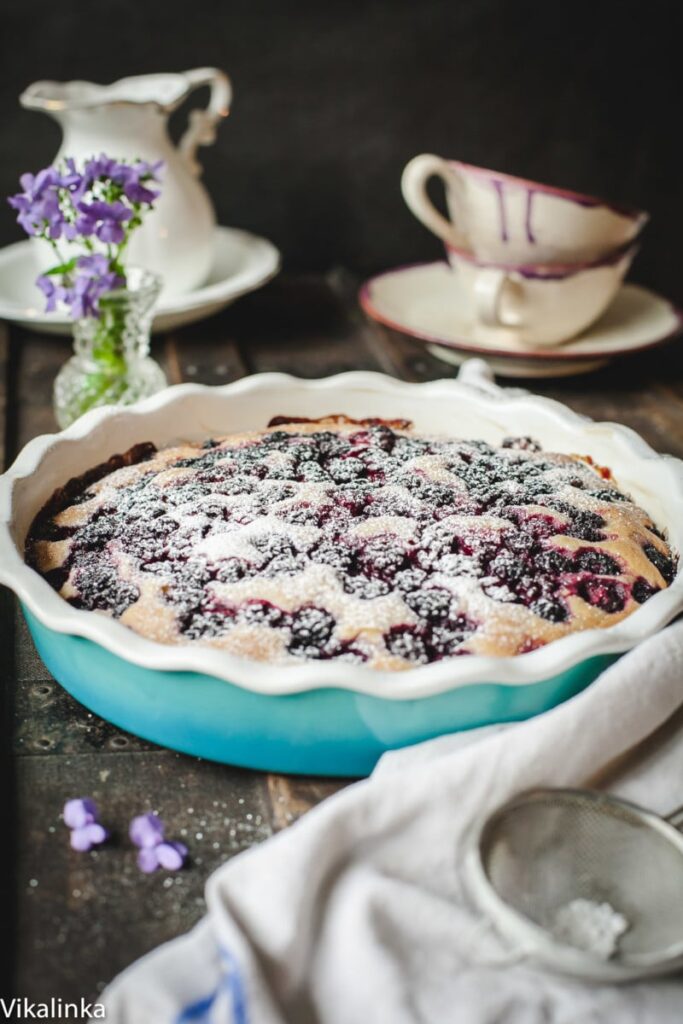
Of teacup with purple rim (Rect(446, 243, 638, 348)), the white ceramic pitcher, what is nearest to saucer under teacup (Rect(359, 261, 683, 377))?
teacup with purple rim (Rect(446, 243, 638, 348))

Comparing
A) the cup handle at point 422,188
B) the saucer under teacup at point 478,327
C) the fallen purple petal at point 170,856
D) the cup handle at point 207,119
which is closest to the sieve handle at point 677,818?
the fallen purple petal at point 170,856

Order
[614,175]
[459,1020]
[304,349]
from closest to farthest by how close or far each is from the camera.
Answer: [459,1020] < [304,349] < [614,175]

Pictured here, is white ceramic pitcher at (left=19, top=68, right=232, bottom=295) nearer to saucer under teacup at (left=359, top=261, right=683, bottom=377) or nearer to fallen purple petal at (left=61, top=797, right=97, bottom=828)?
saucer under teacup at (left=359, top=261, right=683, bottom=377)

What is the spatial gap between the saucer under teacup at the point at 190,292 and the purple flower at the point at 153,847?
110 cm

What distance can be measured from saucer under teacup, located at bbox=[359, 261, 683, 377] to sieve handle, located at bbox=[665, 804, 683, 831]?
99cm

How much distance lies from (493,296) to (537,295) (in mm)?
81

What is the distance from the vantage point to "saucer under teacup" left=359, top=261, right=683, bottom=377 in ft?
5.83

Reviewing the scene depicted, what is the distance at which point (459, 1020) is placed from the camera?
2.28ft

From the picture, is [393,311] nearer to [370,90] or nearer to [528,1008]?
[370,90]

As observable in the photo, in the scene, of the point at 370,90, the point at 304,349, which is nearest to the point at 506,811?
the point at 304,349

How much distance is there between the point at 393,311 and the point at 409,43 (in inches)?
29.7

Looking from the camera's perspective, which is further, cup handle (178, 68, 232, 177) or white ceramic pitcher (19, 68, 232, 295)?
cup handle (178, 68, 232, 177)

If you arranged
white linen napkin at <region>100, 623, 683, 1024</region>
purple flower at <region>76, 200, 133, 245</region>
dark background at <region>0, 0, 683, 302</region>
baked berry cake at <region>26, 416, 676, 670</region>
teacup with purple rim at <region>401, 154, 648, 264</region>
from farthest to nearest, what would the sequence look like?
dark background at <region>0, 0, 683, 302</region> → teacup with purple rim at <region>401, 154, 648, 264</region> → purple flower at <region>76, 200, 133, 245</region> → baked berry cake at <region>26, 416, 676, 670</region> → white linen napkin at <region>100, 623, 683, 1024</region>

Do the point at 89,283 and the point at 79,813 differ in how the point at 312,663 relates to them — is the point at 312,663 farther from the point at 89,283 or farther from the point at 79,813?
the point at 89,283
